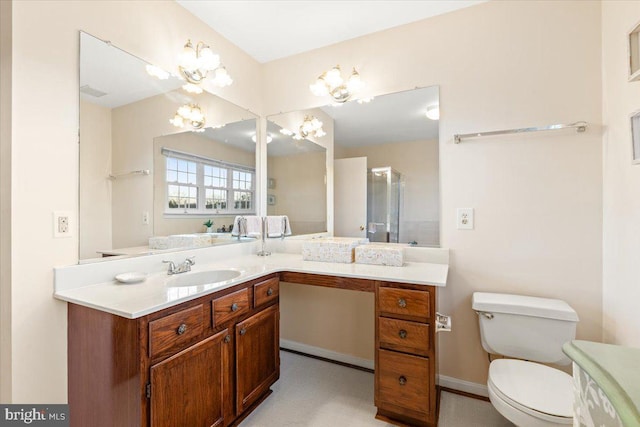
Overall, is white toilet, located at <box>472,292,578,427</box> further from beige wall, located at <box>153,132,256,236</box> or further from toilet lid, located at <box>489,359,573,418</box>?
beige wall, located at <box>153,132,256,236</box>

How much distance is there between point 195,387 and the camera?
1269 mm

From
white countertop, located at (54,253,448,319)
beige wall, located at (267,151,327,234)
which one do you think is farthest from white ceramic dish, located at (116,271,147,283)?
beige wall, located at (267,151,327,234)

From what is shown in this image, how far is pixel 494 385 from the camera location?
1.32 metres

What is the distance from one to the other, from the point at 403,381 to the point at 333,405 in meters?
0.53

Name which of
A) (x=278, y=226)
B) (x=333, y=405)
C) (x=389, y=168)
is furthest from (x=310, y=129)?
(x=333, y=405)

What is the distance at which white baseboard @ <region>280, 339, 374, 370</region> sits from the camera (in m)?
2.18

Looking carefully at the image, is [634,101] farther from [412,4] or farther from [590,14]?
[412,4]

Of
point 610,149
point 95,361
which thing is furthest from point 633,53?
point 95,361

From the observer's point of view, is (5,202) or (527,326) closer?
(5,202)

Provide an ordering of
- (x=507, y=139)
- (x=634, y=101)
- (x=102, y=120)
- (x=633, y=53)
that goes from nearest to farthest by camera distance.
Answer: (x=633, y=53), (x=634, y=101), (x=102, y=120), (x=507, y=139)

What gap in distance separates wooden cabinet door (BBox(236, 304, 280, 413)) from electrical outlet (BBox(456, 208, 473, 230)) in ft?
4.46

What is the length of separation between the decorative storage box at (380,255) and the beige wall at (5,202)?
1.77 meters

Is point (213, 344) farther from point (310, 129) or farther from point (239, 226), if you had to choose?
point (310, 129)

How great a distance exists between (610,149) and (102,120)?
2724 millimetres
